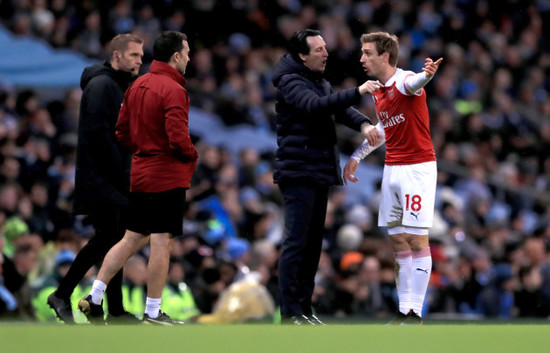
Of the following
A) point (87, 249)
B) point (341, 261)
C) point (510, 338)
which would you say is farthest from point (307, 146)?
point (341, 261)

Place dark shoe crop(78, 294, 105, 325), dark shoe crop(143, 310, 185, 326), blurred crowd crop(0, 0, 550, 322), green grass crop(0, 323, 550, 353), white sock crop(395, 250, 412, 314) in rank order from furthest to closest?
blurred crowd crop(0, 0, 550, 322) → white sock crop(395, 250, 412, 314) → dark shoe crop(78, 294, 105, 325) → dark shoe crop(143, 310, 185, 326) → green grass crop(0, 323, 550, 353)

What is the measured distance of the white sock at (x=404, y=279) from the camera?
6926 millimetres

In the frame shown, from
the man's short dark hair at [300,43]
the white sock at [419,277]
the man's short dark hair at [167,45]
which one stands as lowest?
the white sock at [419,277]

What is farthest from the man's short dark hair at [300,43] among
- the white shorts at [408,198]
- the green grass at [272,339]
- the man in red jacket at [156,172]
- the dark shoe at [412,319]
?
the green grass at [272,339]

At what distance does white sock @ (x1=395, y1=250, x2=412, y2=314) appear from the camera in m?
6.93

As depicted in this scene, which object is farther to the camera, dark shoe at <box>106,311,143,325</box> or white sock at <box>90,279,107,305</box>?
dark shoe at <box>106,311,143,325</box>

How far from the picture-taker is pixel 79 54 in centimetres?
1455

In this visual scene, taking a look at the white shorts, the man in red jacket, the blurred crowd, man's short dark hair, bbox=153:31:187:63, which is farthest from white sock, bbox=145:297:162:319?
the blurred crowd

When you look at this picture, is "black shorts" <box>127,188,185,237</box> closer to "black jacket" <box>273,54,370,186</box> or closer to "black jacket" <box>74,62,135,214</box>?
"black jacket" <box>74,62,135,214</box>

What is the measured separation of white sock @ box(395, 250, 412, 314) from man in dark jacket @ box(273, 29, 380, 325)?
54cm

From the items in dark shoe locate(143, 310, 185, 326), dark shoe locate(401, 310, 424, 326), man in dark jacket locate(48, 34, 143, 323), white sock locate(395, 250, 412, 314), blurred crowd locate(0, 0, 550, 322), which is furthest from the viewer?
blurred crowd locate(0, 0, 550, 322)

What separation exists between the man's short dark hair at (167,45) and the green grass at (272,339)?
186cm

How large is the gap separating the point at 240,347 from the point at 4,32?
1079 cm

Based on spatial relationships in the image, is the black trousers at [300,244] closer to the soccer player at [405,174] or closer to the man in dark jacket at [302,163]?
the man in dark jacket at [302,163]
